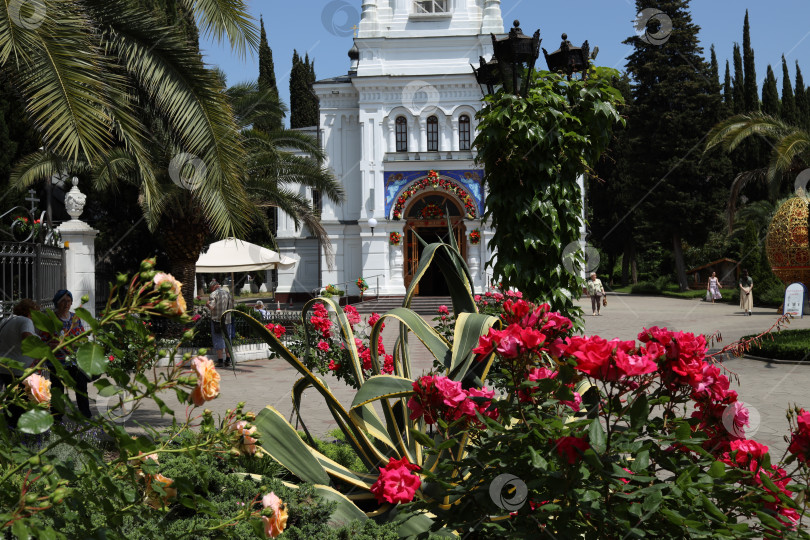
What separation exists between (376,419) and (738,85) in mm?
43411

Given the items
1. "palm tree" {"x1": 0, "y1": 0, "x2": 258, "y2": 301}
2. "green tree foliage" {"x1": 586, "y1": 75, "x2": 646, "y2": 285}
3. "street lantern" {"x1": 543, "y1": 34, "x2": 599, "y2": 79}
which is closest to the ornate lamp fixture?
"street lantern" {"x1": 543, "y1": 34, "x2": 599, "y2": 79}

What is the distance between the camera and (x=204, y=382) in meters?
1.87

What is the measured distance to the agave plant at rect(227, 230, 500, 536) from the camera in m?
3.56

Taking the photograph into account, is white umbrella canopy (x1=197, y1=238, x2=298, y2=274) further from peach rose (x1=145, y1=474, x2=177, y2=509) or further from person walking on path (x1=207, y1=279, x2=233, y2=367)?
peach rose (x1=145, y1=474, x2=177, y2=509)

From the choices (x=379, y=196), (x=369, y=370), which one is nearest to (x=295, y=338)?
(x=369, y=370)

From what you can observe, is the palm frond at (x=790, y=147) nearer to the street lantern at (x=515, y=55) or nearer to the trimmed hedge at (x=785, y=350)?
the trimmed hedge at (x=785, y=350)

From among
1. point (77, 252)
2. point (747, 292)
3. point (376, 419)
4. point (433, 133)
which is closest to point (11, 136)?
point (77, 252)

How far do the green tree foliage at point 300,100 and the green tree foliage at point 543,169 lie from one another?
125 ft

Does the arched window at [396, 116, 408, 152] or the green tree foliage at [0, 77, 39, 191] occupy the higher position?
the arched window at [396, 116, 408, 152]

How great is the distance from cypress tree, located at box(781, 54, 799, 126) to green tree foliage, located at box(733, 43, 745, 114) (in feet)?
8.31

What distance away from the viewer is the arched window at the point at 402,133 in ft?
98.3

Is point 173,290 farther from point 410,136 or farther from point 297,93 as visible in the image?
point 297,93

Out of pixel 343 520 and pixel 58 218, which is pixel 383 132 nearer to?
pixel 58 218

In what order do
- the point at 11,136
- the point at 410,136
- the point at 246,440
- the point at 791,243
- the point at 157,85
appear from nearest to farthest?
the point at 246,440, the point at 157,85, the point at 11,136, the point at 791,243, the point at 410,136
